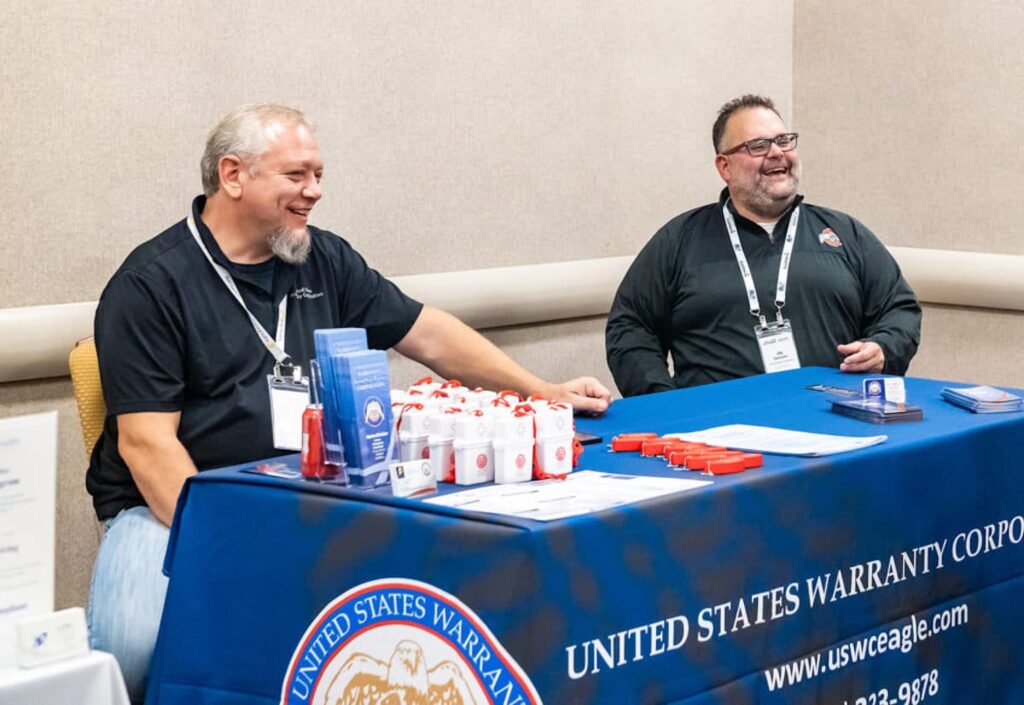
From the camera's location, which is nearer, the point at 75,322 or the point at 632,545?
the point at 632,545

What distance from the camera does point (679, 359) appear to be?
14.0 feet

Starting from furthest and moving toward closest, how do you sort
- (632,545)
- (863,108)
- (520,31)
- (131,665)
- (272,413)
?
(863,108) < (520,31) < (272,413) < (131,665) < (632,545)

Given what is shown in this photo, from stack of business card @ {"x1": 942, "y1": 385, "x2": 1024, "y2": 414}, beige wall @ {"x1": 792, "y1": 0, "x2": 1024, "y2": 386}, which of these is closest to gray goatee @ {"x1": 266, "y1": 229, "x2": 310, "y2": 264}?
stack of business card @ {"x1": 942, "y1": 385, "x2": 1024, "y2": 414}

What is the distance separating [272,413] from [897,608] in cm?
140

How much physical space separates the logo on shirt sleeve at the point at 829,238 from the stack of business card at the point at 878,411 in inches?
47.7

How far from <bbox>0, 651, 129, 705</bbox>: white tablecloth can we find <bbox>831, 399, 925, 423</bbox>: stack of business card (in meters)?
1.64

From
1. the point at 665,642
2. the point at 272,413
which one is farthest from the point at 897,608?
the point at 272,413

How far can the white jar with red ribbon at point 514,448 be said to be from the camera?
94.7 inches

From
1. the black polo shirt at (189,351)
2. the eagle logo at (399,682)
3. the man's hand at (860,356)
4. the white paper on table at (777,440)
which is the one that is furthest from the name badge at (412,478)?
the man's hand at (860,356)

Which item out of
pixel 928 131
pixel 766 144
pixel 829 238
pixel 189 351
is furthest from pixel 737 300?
pixel 928 131

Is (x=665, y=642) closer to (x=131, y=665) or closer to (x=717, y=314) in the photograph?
(x=131, y=665)

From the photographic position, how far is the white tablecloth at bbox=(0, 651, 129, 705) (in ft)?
6.54

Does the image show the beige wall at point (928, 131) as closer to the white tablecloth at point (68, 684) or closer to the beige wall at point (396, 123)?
the beige wall at point (396, 123)

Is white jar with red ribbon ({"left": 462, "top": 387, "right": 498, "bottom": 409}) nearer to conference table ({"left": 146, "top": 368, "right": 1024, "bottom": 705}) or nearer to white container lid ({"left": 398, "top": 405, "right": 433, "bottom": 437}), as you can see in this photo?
white container lid ({"left": 398, "top": 405, "right": 433, "bottom": 437})
